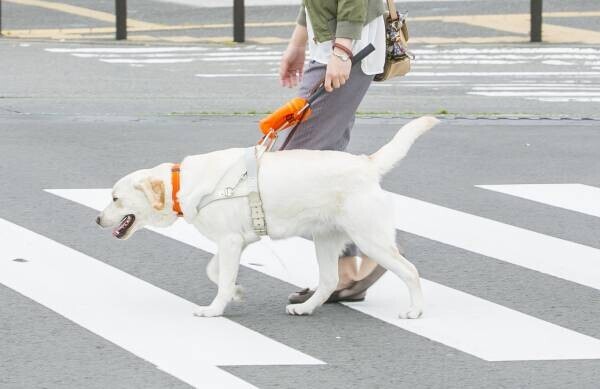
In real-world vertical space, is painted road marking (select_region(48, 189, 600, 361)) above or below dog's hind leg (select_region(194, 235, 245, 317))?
below

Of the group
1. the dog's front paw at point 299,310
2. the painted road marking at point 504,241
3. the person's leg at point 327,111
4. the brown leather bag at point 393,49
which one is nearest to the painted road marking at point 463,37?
the painted road marking at point 504,241

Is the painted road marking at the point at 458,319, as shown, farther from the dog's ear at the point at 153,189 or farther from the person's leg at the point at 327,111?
the dog's ear at the point at 153,189

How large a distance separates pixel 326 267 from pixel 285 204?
0.42 m

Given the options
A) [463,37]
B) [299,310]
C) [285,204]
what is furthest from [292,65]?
[463,37]

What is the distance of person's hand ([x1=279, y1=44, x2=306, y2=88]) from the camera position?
6714 millimetres

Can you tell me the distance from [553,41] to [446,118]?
25.5 ft

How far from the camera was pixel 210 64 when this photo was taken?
17.5 metres

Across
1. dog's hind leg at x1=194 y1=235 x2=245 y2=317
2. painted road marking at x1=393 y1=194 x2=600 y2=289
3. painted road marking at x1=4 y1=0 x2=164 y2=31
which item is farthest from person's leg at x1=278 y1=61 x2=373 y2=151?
painted road marking at x1=4 y1=0 x2=164 y2=31

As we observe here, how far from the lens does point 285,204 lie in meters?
6.03

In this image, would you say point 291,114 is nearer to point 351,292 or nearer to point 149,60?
point 351,292

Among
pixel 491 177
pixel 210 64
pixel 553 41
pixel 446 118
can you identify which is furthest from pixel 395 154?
pixel 553 41

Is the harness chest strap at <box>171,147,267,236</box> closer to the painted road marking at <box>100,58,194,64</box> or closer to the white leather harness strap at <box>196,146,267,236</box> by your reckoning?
the white leather harness strap at <box>196,146,267,236</box>

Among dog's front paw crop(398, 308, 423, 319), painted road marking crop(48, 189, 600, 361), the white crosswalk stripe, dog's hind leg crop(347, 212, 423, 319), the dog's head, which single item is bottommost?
the white crosswalk stripe

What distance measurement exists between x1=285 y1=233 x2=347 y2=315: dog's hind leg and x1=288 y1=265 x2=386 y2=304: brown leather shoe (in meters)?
0.13
